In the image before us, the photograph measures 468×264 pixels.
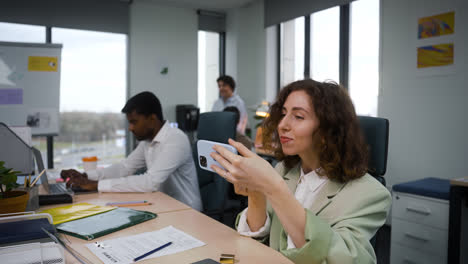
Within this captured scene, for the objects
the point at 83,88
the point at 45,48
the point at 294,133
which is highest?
the point at 45,48

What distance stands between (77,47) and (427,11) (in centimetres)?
439

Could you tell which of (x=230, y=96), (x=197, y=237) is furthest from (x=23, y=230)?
(x=230, y=96)

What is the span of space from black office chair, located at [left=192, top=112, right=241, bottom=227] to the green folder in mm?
604

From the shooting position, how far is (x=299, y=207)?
0.90 meters

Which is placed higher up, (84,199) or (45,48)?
(45,48)

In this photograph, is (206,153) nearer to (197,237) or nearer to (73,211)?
(197,237)

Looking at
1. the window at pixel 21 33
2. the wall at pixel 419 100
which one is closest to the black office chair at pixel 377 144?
the wall at pixel 419 100

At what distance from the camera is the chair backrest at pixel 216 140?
2.01 m

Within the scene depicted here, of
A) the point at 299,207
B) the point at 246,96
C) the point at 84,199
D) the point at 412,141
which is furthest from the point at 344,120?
the point at 246,96

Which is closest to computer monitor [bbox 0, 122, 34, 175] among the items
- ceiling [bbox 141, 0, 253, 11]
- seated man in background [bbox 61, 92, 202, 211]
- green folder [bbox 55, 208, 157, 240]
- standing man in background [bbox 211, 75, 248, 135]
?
seated man in background [bbox 61, 92, 202, 211]

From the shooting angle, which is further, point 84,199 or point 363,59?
point 363,59

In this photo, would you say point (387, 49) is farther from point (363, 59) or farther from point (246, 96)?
point (246, 96)

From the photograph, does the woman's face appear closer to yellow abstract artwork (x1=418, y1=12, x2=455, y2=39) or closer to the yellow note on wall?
yellow abstract artwork (x1=418, y1=12, x2=455, y2=39)

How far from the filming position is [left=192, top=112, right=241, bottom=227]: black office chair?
2.00 metres
